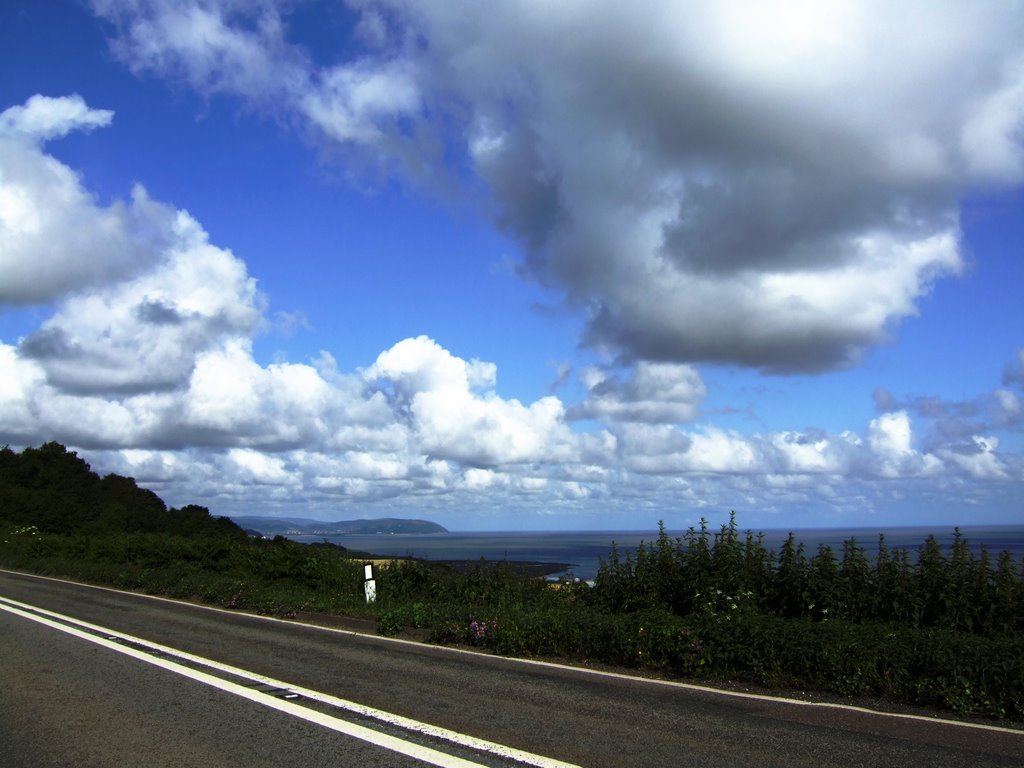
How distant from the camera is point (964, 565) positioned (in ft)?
31.2

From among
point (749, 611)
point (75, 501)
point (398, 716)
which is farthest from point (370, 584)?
point (75, 501)

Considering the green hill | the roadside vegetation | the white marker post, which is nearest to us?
the roadside vegetation

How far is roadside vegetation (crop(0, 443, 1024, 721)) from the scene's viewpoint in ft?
25.1

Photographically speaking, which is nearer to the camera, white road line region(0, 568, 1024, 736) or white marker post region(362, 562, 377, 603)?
white road line region(0, 568, 1024, 736)

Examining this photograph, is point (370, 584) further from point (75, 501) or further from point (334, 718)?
point (75, 501)

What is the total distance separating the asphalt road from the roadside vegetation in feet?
2.62

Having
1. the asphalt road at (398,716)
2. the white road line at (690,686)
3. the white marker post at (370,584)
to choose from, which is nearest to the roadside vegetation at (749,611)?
the white marker post at (370,584)

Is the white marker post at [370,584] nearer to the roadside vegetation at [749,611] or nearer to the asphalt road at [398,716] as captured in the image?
the roadside vegetation at [749,611]

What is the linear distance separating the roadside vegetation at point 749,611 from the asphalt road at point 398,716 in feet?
2.62

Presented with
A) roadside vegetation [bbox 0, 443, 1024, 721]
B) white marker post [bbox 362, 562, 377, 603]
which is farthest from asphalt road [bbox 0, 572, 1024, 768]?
white marker post [bbox 362, 562, 377, 603]

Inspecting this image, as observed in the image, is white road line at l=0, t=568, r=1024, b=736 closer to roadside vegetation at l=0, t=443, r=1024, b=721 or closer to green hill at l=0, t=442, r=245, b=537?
roadside vegetation at l=0, t=443, r=1024, b=721

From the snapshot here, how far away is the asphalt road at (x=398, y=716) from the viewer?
580cm

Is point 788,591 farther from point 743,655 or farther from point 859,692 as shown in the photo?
point 859,692

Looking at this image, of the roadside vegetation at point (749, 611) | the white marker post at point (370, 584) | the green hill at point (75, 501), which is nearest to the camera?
the roadside vegetation at point (749, 611)
